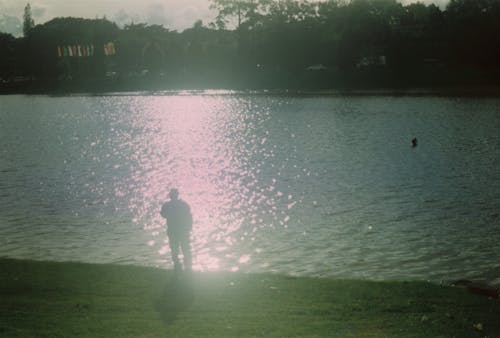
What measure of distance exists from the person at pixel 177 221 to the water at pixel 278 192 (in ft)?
16.7

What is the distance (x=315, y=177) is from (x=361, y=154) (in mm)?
13725

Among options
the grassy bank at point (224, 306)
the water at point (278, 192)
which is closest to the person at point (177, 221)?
the grassy bank at point (224, 306)

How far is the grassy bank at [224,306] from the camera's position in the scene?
1593 centimetres

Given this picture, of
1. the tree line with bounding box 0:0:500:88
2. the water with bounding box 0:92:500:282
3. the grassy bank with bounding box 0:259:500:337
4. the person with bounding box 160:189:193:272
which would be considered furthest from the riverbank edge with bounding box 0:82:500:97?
the grassy bank with bounding box 0:259:500:337

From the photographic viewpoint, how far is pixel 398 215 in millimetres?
36125

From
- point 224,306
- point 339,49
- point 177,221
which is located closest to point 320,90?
point 339,49

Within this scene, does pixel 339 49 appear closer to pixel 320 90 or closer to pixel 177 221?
pixel 320 90

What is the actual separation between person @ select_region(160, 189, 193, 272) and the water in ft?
16.7

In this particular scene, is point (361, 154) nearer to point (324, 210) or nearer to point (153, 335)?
point (324, 210)

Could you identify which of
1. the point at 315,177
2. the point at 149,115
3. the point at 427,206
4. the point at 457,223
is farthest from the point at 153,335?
the point at 149,115

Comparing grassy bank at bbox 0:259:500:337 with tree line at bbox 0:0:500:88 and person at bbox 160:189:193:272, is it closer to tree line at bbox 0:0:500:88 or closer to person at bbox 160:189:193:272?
person at bbox 160:189:193:272

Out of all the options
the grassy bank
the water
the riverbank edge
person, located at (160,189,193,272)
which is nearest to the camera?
the grassy bank

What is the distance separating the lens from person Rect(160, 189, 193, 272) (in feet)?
71.8

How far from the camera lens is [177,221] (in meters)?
22.0
